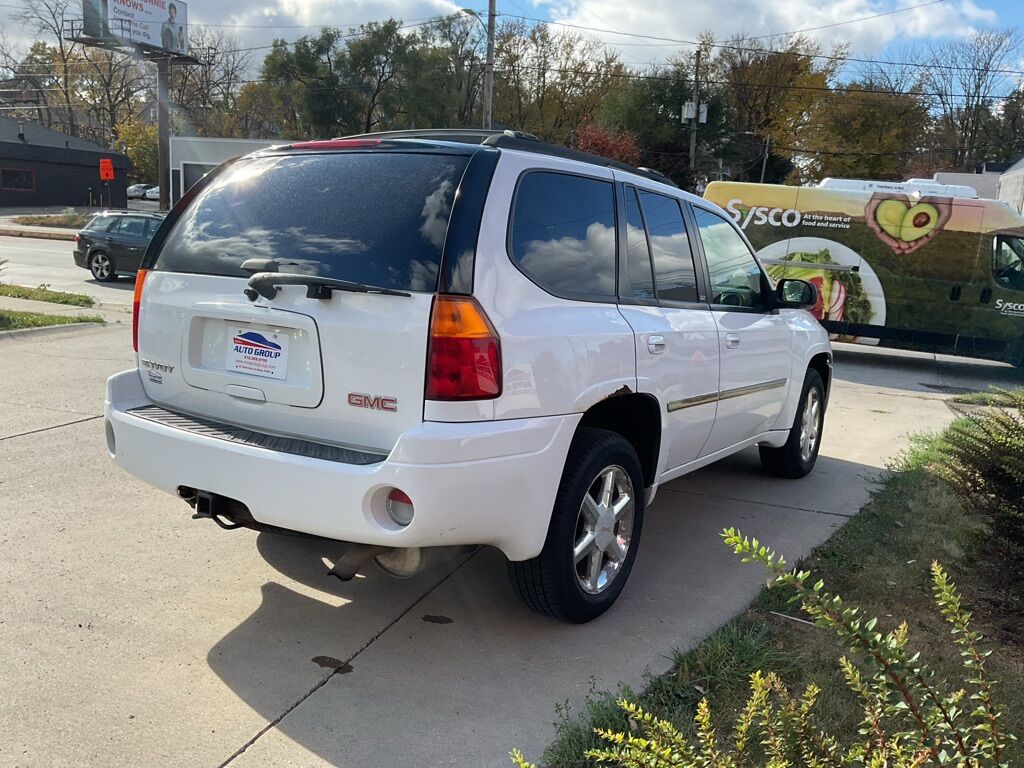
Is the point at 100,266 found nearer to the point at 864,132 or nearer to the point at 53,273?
the point at 53,273

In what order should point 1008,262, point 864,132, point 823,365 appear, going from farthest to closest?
point 864,132 < point 1008,262 < point 823,365

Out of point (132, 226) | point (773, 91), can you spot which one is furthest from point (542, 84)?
point (132, 226)

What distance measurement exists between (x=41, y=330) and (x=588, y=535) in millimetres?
8669

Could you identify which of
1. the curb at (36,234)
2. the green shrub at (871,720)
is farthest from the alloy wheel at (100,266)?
the green shrub at (871,720)

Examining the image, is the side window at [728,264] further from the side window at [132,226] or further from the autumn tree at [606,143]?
the autumn tree at [606,143]

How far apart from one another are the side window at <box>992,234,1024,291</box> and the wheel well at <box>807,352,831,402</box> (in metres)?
7.48

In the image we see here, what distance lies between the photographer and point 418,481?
287 cm

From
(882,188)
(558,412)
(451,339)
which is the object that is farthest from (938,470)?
(882,188)

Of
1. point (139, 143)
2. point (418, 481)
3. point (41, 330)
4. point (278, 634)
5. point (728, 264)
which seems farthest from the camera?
point (139, 143)

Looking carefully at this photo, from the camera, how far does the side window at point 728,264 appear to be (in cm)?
480

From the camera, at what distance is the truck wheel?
11.1 feet

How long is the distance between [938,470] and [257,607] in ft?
13.9

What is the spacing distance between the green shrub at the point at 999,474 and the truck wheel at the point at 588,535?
155cm

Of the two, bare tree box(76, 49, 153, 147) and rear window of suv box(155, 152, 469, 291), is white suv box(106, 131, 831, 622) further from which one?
bare tree box(76, 49, 153, 147)
